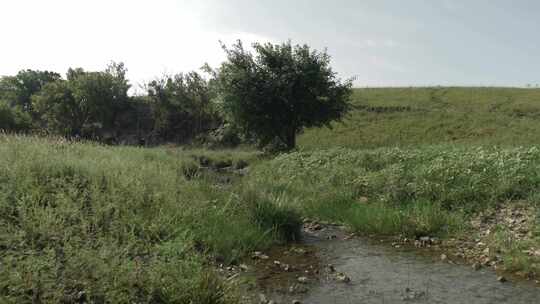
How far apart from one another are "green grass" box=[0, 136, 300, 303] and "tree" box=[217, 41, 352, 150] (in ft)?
61.2

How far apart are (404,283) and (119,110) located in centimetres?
5945

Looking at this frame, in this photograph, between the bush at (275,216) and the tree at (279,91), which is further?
the tree at (279,91)

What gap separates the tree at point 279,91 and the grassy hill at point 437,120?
12.5ft

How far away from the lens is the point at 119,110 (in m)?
60.9

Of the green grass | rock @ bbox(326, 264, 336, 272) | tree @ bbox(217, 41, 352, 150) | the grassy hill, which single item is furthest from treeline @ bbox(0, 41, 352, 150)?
rock @ bbox(326, 264, 336, 272)

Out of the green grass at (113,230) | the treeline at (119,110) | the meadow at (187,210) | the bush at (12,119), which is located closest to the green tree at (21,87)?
the treeline at (119,110)

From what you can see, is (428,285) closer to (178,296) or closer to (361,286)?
(361,286)

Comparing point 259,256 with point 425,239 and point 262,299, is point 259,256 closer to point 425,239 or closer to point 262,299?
point 262,299

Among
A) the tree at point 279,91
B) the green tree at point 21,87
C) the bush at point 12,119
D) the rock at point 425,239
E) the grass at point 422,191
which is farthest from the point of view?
the green tree at point 21,87

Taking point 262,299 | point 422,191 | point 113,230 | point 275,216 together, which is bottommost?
point 262,299

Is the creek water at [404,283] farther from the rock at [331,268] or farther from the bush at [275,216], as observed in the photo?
the bush at [275,216]

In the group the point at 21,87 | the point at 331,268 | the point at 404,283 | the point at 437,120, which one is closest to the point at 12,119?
the point at 21,87

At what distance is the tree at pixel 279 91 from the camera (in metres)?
30.8

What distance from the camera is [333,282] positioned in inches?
299
